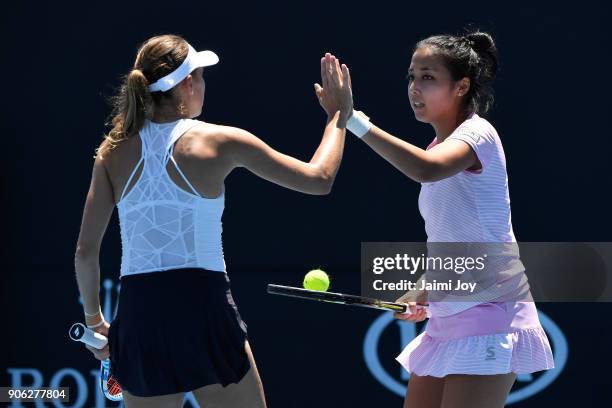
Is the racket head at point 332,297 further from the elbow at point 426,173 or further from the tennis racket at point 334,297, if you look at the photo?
the elbow at point 426,173

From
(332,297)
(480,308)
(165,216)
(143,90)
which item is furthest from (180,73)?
(480,308)

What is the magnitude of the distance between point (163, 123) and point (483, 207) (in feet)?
3.27

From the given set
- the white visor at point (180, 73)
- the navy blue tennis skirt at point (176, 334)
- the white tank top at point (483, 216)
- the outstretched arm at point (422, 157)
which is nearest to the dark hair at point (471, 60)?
the white tank top at point (483, 216)

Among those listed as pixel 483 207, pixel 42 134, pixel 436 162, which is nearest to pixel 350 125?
pixel 436 162

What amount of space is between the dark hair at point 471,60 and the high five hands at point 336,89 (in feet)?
1.51

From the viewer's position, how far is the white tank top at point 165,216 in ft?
10.1

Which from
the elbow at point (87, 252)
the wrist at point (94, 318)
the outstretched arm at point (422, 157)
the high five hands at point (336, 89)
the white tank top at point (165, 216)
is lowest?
the wrist at point (94, 318)

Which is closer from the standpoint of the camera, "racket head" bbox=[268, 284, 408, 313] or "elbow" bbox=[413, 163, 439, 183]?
"elbow" bbox=[413, 163, 439, 183]

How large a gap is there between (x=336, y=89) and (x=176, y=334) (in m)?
0.85

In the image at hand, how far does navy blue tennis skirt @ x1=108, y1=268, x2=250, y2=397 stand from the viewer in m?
3.05

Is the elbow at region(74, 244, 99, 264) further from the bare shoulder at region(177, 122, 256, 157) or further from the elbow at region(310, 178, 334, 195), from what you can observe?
the elbow at region(310, 178, 334, 195)

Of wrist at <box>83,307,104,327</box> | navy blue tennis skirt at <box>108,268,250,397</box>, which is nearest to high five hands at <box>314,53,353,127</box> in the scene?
navy blue tennis skirt at <box>108,268,250,397</box>

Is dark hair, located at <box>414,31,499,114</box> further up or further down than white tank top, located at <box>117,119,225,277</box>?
further up

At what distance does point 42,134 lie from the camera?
555cm
